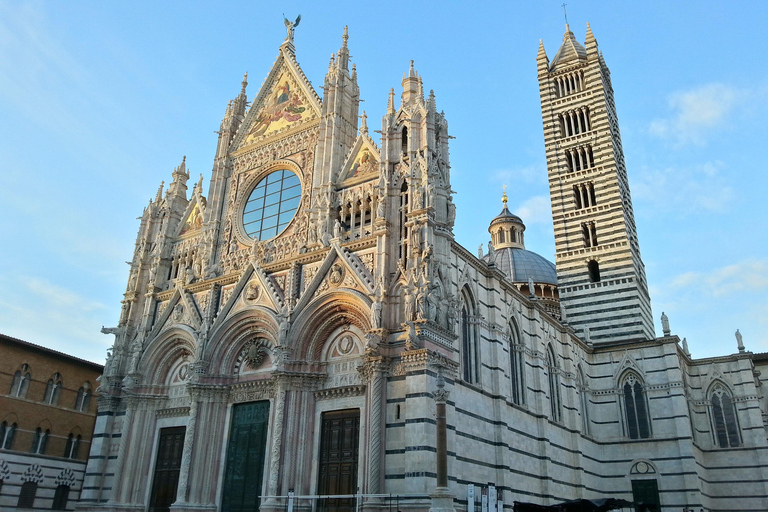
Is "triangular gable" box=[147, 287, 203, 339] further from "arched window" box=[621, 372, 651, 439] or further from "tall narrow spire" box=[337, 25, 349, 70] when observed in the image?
"arched window" box=[621, 372, 651, 439]

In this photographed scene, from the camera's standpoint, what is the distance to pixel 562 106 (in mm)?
39281

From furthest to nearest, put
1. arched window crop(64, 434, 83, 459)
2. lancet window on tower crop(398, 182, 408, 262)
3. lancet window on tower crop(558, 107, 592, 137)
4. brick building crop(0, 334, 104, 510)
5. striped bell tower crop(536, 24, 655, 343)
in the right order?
lancet window on tower crop(558, 107, 592, 137) < striped bell tower crop(536, 24, 655, 343) < arched window crop(64, 434, 83, 459) < brick building crop(0, 334, 104, 510) < lancet window on tower crop(398, 182, 408, 262)

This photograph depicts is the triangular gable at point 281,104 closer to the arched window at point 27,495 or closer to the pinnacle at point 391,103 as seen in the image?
the pinnacle at point 391,103

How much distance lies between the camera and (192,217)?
2809 cm

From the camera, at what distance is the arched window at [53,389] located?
2666 cm

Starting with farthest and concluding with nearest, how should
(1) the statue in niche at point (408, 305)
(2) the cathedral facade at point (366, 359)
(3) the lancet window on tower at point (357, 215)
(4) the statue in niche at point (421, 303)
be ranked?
(3) the lancet window on tower at point (357, 215), (2) the cathedral facade at point (366, 359), (1) the statue in niche at point (408, 305), (4) the statue in niche at point (421, 303)

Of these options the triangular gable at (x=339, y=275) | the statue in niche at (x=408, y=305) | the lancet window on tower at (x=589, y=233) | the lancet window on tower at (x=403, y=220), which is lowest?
the statue in niche at (x=408, y=305)

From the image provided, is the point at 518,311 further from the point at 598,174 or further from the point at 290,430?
the point at 598,174

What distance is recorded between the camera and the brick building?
2484 centimetres

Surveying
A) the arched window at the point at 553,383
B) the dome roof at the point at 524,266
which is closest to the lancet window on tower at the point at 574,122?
the dome roof at the point at 524,266

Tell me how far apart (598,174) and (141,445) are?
2731 cm

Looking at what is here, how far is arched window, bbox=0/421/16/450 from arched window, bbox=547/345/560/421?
70.6 feet

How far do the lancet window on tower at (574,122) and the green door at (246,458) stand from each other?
2599cm

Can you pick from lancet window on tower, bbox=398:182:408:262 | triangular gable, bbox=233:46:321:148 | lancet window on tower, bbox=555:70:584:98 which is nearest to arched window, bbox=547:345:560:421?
lancet window on tower, bbox=398:182:408:262
